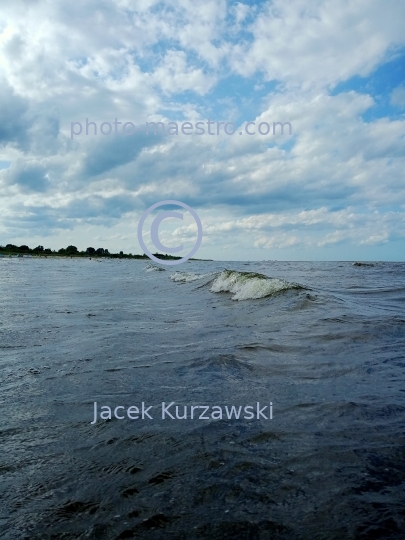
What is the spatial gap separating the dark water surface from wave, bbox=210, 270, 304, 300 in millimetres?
8553

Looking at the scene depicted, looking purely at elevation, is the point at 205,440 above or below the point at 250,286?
below

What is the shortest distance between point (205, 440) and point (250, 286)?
15418 millimetres

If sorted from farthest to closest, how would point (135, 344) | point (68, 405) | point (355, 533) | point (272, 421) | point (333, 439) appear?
1. point (135, 344)
2. point (68, 405)
3. point (272, 421)
4. point (333, 439)
5. point (355, 533)

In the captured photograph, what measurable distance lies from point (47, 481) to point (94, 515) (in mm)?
657

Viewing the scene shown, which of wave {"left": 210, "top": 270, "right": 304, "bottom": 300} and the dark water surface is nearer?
the dark water surface

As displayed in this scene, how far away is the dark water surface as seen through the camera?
272 cm

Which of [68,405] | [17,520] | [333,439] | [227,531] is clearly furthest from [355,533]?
[68,405]

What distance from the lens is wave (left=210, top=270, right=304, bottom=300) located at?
1738 centimetres

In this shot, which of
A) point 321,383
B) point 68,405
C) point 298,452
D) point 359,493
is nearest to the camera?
point 359,493

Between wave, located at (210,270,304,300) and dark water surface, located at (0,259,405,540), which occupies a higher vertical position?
wave, located at (210,270,304,300)

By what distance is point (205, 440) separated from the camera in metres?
3.87

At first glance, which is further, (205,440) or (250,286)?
(250,286)

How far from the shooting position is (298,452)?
3617 millimetres

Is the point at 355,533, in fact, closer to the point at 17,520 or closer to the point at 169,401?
the point at 17,520
